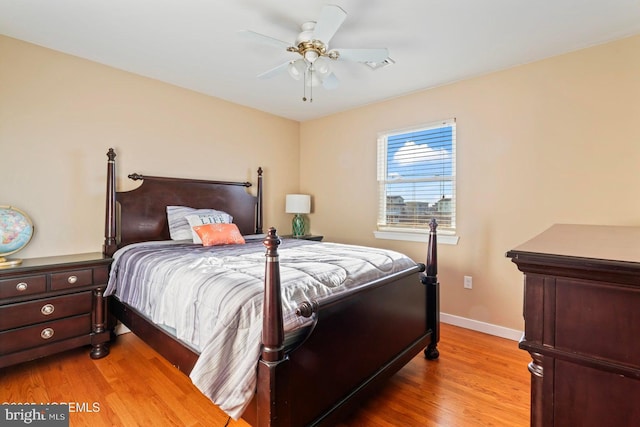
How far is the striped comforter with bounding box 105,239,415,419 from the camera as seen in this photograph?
1372 millimetres

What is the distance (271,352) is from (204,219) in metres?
2.17

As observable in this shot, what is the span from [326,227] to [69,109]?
300cm

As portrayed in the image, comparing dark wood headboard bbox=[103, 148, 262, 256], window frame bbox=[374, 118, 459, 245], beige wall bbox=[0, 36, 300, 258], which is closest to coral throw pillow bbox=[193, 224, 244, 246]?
dark wood headboard bbox=[103, 148, 262, 256]

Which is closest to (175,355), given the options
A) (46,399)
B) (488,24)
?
(46,399)

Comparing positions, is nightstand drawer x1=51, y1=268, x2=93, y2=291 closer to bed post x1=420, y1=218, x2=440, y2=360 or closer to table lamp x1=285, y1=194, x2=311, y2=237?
table lamp x1=285, y1=194, x2=311, y2=237

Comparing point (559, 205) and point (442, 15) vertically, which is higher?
point (442, 15)

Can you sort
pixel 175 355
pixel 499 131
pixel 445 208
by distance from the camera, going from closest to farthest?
pixel 175 355 < pixel 499 131 < pixel 445 208

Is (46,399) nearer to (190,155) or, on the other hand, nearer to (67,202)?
(67,202)

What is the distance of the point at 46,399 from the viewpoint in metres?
1.97

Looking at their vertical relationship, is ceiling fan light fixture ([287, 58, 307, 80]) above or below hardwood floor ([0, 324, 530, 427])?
above

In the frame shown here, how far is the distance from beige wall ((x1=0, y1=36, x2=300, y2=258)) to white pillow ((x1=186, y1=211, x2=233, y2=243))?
549 mm

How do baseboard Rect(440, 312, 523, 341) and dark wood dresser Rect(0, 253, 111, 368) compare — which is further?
baseboard Rect(440, 312, 523, 341)

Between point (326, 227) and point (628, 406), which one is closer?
point (628, 406)

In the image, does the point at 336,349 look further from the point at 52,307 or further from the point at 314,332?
the point at 52,307
